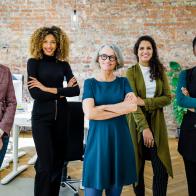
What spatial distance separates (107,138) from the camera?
85.0 inches

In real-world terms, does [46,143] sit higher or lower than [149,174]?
higher

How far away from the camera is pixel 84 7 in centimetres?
615

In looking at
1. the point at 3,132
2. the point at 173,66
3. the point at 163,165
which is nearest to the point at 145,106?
the point at 163,165

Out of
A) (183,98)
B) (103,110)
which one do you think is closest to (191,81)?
(183,98)

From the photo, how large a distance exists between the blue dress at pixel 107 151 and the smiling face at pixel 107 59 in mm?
143

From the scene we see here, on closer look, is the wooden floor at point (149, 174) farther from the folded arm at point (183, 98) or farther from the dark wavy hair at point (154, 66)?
the dark wavy hair at point (154, 66)

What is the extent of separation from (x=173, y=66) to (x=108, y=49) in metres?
3.81

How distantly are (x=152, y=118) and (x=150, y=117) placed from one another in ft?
0.07

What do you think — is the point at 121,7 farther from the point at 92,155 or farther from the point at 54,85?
the point at 92,155

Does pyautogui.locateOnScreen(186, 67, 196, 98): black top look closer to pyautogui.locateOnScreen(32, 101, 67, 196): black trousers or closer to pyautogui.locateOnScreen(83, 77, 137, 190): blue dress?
pyautogui.locateOnScreen(83, 77, 137, 190): blue dress

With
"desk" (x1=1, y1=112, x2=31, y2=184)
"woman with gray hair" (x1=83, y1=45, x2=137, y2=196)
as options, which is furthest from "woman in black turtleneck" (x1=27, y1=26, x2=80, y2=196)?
"desk" (x1=1, y1=112, x2=31, y2=184)

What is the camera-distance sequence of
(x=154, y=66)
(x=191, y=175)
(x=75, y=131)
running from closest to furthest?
(x=191, y=175)
(x=154, y=66)
(x=75, y=131)

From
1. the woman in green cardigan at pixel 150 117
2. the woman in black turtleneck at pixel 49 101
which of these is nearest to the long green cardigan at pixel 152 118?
the woman in green cardigan at pixel 150 117

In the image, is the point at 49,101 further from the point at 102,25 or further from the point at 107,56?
the point at 102,25
